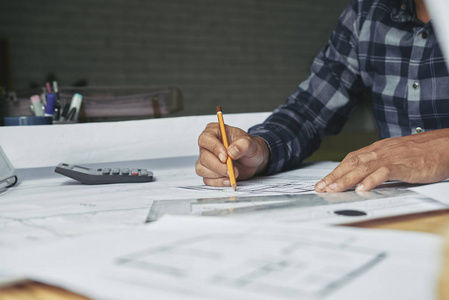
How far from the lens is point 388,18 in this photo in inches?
36.9

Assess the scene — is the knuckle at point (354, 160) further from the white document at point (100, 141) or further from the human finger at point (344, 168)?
the white document at point (100, 141)

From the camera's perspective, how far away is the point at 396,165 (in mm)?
571

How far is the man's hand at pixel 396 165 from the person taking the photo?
0.56 m

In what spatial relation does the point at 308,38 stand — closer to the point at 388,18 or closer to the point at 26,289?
the point at 388,18

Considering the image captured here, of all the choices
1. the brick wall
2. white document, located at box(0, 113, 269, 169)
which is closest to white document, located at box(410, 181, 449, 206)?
white document, located at box(0, 113, 269, 169)

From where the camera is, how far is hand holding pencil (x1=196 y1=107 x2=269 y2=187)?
0.68m

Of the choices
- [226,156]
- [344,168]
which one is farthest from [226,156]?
[344,168]

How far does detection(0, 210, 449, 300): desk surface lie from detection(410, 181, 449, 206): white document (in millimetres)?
60

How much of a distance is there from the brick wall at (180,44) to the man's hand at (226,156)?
3524 mm

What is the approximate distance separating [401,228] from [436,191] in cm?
19

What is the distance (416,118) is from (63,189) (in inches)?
28.0

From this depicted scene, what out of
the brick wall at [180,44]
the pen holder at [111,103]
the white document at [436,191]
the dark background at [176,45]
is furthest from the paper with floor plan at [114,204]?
the brick wall at [180,44]

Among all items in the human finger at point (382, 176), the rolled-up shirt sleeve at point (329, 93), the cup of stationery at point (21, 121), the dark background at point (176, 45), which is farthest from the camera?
the dark background at point (176, 45)

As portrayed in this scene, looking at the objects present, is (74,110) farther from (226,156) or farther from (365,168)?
(365,168)
